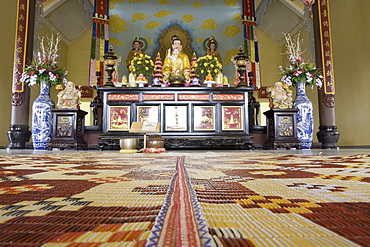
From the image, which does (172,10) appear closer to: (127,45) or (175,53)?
(127,45)

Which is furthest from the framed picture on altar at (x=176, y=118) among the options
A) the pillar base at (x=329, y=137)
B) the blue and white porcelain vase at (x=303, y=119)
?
the pillar base at (x=329, y=137)

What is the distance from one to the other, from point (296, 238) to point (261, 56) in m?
9.39

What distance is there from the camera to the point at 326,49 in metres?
3.99

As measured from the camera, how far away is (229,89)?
374 centimetres

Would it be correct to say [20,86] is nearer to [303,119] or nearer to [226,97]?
[226,97]

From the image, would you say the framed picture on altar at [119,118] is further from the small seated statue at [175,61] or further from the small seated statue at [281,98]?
the small seated statue at [281,98]

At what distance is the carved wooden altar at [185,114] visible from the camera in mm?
3596

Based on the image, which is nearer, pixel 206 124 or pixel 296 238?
pixel 296 238

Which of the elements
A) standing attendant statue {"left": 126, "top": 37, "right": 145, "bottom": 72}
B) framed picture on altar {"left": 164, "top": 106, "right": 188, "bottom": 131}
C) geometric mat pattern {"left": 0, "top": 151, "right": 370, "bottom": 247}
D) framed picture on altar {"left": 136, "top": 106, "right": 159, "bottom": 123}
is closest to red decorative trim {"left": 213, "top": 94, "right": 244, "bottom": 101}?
framed picture on altar {"left": 164, "top": 106, "right": 188, "bottom": 131}

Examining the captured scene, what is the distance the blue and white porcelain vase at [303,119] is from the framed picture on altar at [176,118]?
153 cm

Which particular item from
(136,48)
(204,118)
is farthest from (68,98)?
(136,48)

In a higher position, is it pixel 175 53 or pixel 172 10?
pixel 172 10

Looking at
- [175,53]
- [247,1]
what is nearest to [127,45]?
[175,53]

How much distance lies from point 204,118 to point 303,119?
135 centimetres
